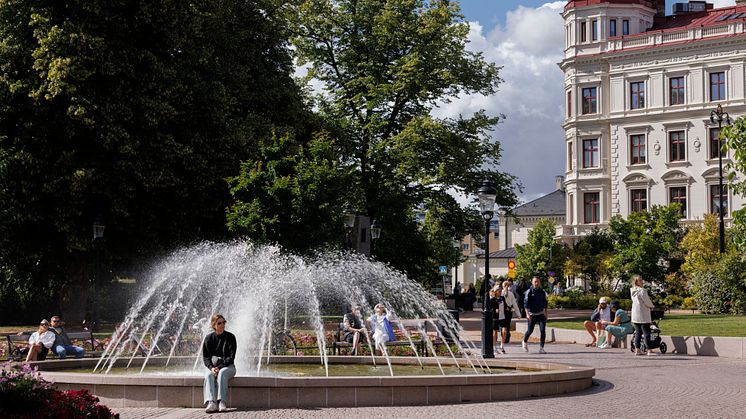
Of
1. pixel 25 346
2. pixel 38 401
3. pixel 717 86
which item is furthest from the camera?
pixel 717 86

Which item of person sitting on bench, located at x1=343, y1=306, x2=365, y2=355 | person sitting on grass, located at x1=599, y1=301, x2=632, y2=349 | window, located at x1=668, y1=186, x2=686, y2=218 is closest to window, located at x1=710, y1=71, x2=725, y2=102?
window, located at x1=668, y1=186, x2=686, y2=218

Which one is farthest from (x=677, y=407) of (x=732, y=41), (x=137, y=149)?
(x=732, y=41)

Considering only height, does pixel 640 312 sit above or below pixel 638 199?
below

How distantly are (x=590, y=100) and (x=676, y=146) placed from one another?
7.59 metres

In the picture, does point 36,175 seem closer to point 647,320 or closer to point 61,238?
point 61,238

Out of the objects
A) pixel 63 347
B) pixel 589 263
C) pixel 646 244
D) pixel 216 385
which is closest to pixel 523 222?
pixel 589 263

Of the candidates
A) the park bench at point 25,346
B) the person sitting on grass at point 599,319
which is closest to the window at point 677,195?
the person sitting on grass at point 599,319

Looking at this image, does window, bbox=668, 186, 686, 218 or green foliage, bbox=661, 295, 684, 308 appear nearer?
green foliage, bbox=661, 295, 684, 308

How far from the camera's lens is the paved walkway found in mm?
12664

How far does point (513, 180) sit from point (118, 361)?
3266 centimetres

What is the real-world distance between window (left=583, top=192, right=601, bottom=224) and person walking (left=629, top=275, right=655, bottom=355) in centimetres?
5551

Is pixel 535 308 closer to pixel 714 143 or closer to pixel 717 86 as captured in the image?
pixel 714 143

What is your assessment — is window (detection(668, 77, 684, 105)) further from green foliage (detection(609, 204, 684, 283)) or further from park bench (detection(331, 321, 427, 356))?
park bench (detection(331, 321, 427, 356))

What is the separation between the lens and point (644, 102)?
253 feet
